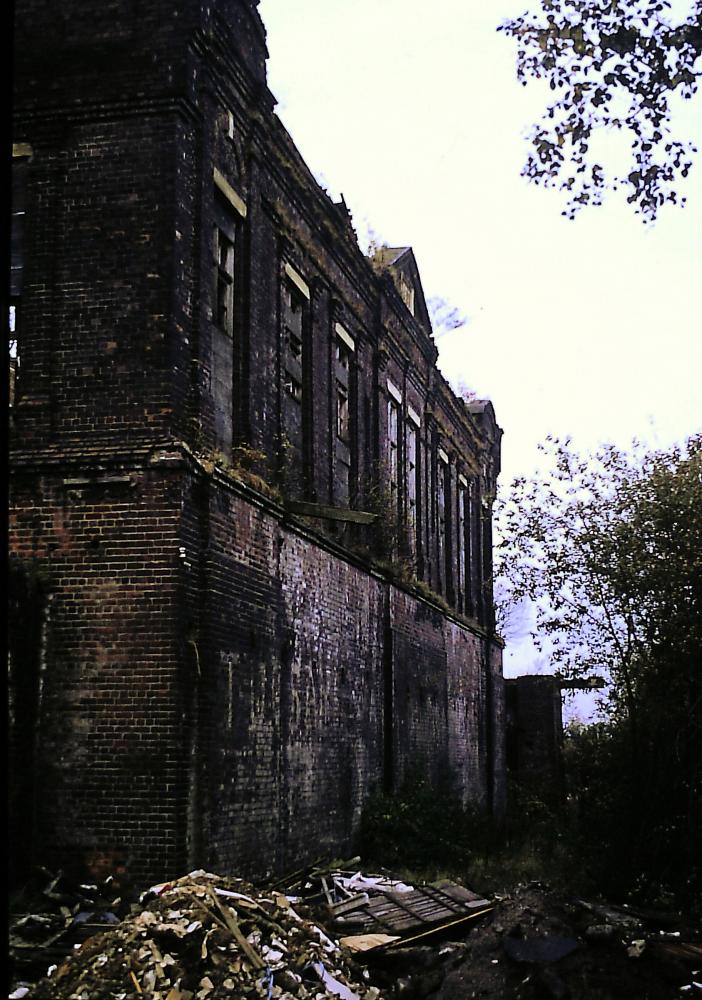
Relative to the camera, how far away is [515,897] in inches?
492

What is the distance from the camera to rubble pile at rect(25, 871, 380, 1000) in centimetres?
902

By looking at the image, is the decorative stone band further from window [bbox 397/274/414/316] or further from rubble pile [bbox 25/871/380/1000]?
window [bbox 397/274/414/316]

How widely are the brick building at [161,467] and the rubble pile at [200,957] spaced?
167 centimetres

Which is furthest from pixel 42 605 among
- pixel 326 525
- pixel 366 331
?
pixel 366 331

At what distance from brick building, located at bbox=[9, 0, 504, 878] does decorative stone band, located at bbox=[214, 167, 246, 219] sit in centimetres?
6

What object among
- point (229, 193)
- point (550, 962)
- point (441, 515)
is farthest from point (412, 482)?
point (550, 962)

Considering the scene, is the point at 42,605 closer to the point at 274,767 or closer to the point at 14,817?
the point at 14,817

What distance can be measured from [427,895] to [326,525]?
678 centimetres

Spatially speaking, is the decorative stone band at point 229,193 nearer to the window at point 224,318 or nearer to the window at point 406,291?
the window at point 224,318

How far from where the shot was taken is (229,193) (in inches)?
576

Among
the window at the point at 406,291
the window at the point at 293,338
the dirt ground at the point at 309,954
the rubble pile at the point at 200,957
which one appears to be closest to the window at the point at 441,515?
the window at the point at 406,291

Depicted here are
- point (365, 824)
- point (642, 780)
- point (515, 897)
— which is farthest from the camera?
point (365, 824)

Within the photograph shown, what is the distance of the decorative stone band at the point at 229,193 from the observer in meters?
14.3

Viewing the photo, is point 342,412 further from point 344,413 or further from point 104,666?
point 104,666
